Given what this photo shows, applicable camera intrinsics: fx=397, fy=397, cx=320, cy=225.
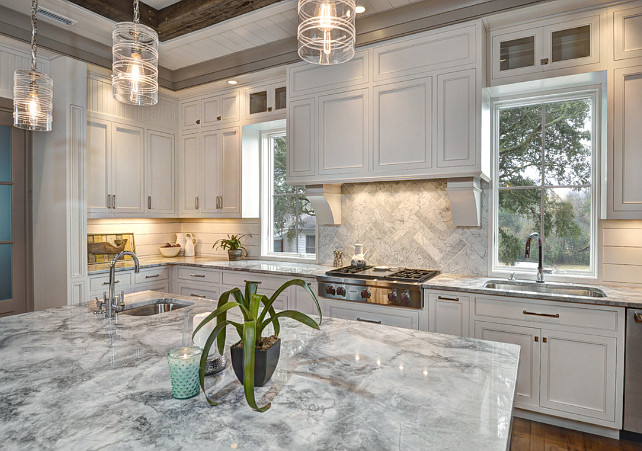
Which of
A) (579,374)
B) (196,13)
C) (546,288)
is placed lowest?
(579,374)

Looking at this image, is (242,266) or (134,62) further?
(242,266)

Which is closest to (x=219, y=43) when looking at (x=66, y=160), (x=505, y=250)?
(x=66, y=160)

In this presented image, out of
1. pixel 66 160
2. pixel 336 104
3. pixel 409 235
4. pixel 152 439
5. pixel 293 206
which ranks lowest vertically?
pixel 152 439

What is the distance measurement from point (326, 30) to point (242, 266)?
2.63 metres

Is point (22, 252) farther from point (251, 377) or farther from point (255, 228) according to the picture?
point (251, 377)

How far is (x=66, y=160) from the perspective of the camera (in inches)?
140

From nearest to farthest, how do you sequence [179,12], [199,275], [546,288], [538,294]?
[538,294] < [546,288] < [179,12] < [199,275]

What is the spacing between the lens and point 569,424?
2.62 m

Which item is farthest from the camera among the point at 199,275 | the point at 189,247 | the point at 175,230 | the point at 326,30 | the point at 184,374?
the point at 175,230

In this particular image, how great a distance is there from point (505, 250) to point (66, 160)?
3925 mm

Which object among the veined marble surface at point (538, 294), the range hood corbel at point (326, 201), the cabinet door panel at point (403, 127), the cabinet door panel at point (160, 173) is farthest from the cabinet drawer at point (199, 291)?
the veined marble surface at point (538, 294)

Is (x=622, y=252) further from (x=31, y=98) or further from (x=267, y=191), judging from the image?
(x=31, y=98)

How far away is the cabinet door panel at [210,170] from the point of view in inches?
180

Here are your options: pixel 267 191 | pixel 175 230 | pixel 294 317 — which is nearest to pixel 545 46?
pixel 294 317
